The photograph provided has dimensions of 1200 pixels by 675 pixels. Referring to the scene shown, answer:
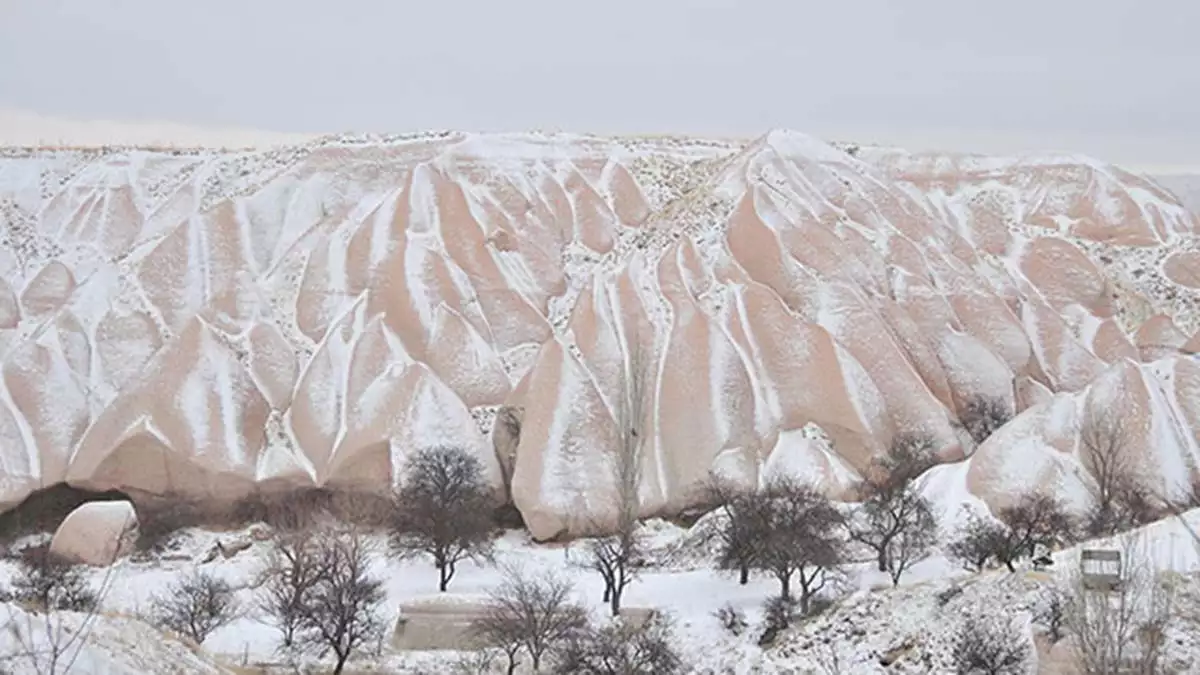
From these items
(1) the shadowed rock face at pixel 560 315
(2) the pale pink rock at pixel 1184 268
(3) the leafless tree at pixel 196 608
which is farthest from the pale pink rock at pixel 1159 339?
(3) the leafless tree at pixel 196 608

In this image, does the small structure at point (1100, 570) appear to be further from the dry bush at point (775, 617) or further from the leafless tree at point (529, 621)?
the leafless tree at point (529, 621)

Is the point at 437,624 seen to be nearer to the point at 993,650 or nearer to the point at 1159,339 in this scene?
the point at 993,650

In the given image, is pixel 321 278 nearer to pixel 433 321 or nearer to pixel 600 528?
pixel 433 321

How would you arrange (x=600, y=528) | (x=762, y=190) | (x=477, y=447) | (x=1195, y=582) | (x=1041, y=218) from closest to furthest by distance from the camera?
(x=1195, y=582), (x=600, y=528), (x=477, y=447), (x=762, y=190), (x=1041, y=218)

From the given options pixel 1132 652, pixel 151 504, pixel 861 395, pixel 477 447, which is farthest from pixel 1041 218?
pixel 1132 652

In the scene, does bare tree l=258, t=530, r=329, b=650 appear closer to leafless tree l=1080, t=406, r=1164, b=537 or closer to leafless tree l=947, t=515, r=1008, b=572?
leafless tree l=947, t=515, r=1008, b=572

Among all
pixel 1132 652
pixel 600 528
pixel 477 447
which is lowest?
pixel 1132 652

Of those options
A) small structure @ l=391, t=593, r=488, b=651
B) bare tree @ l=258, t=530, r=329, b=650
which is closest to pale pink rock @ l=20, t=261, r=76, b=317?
bare tree @ l=258, t=530, r=329, b=650
